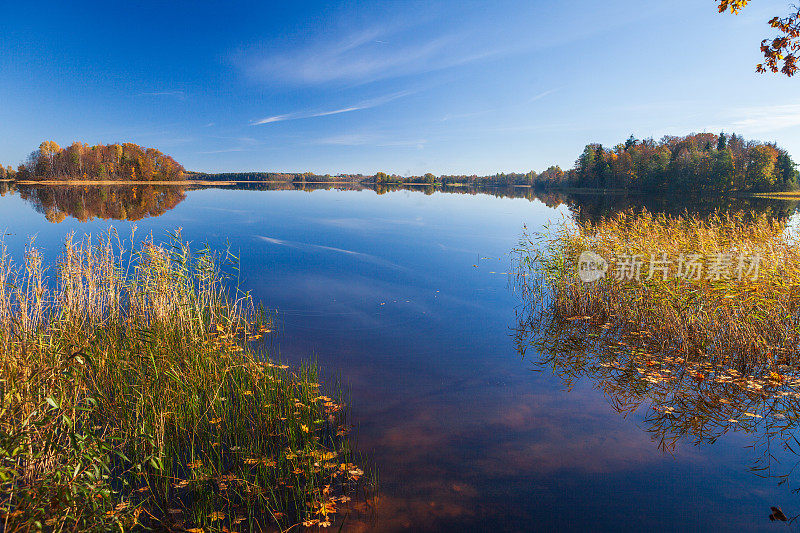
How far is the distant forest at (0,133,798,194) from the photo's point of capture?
3076 inches

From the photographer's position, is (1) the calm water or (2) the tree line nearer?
(1) the calm water

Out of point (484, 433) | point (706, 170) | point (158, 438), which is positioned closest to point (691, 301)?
point (484, 433)

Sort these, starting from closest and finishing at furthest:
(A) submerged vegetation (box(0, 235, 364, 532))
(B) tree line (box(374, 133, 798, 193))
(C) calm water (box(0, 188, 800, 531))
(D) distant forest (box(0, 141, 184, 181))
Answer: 1. (A) submerged vegetation (box(0, 235, 364, 532))
2. (C) calm water (box(0, 188, 800, 531))
3. (B) tree line (box(374, 133, 798, 193))
4. (D) distant forest (box(0, 141, 184, 181))

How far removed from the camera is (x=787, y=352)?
28.9 ft

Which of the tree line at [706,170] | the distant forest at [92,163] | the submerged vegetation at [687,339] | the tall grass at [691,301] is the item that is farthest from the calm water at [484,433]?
the distant forest at [92,163]

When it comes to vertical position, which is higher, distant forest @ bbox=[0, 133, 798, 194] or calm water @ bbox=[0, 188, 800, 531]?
distant forest @ bbox=[0, 133, 798, 194]

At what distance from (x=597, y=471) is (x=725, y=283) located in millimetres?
6970

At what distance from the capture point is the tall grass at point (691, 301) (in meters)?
9.09

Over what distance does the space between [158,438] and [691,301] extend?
1173cm

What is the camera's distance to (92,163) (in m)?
128

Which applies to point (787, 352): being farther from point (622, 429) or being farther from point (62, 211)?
point (62, 211)

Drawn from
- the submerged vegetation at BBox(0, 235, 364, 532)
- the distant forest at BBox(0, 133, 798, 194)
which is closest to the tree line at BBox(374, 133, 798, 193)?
the distant forest at BBox(0, 133, 798, 194)

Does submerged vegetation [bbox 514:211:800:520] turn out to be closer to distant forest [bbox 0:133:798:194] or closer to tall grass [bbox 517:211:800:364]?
tall grass [bbox 517:211:800:364]

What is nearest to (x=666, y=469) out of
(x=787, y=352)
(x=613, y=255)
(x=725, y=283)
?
(x=787, y=352)
